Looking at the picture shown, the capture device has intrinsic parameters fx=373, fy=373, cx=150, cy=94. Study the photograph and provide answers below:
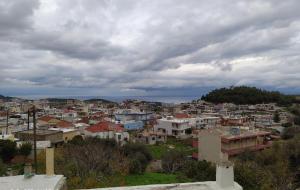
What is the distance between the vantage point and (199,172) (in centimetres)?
2569

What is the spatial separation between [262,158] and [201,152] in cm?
731

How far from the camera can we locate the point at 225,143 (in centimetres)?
3781

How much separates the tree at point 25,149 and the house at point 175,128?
28073mm

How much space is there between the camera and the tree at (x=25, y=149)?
103 feet

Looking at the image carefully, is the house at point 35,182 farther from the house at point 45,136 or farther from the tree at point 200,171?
the house at point 45,136

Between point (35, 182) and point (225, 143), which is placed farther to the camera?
point (225, 143)

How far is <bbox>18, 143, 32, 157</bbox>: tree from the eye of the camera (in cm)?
3133

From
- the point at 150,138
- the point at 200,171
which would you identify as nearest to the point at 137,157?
the point at 200,171

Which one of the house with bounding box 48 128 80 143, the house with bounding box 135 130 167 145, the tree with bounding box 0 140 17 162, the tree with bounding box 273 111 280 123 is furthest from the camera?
the tree with bounding box 273 111 280 123

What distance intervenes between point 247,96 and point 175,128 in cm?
5354

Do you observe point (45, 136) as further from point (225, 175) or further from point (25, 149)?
point (225, 175)

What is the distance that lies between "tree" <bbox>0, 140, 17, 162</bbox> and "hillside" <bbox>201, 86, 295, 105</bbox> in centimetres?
8018

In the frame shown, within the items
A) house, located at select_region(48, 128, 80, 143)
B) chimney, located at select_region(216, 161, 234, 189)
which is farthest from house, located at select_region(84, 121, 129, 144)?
chimney, located at select_region(216, 161, 234, 189)

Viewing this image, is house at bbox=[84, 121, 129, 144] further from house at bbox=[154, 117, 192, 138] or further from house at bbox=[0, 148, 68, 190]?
house at bbox=[0, 148, 68, 190]
